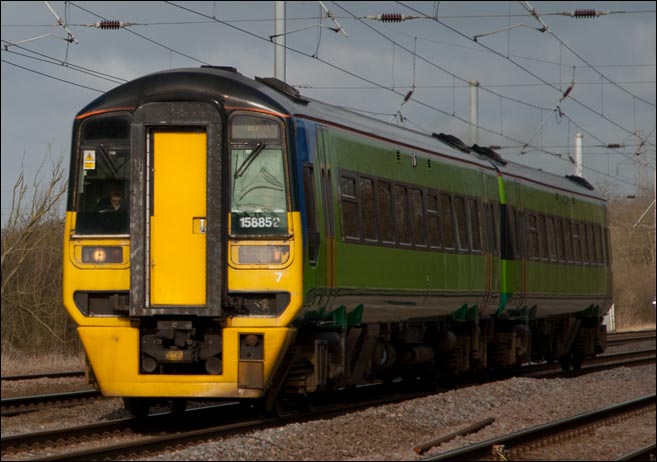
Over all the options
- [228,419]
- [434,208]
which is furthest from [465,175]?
[228,419]

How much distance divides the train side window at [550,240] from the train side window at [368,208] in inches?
338

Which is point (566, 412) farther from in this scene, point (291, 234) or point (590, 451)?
point (291, 234)

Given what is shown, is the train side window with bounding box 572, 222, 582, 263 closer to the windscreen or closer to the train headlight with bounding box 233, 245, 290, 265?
the windscreen

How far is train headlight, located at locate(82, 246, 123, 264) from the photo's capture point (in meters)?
12.6

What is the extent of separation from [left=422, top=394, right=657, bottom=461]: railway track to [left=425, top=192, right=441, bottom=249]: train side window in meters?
3.20

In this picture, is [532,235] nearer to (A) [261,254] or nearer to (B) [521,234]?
(B) [521,234]

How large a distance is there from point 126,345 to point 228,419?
6.55 ft

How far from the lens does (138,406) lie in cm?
1333

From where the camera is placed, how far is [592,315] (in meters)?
25.8

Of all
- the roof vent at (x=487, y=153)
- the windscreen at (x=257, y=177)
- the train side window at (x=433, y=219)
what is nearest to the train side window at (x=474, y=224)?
the train side window at (x=433, y=219)

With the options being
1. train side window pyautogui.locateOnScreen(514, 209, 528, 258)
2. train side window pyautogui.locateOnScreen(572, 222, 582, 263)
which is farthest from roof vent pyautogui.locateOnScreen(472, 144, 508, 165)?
train side window pyautogui.locateOnScreen(572, 222, 582, 263)

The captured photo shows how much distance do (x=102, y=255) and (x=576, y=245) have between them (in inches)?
548

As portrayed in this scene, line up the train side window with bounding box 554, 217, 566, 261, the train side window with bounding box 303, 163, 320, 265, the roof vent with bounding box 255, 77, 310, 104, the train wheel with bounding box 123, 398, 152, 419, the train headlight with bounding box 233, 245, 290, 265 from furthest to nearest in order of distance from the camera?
the train side window with bounding box 554, 217, 566, 261
the roof vent with bounding box 255, 77, 310, 104
the train wheel with bounding box 123, 398, 152, 419
the train side window with bounding box 303, 163, 320, 265
the train headlight with bounding box 233, 245, 290, 265

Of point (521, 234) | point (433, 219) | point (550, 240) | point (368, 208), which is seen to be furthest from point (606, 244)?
point (368, 208)
